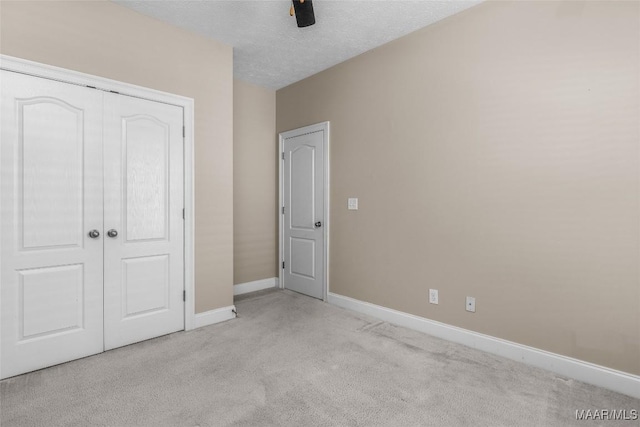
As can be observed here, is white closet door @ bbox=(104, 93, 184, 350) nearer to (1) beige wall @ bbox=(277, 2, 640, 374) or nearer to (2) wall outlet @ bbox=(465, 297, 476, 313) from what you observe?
(1) beige wall @ bbox=(277, 2, 640, 374)

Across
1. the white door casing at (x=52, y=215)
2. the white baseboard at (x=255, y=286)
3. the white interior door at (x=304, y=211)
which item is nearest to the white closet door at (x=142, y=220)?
the white door casing at (x=52, y=215)

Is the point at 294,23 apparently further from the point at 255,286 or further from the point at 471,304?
the point at 255,286

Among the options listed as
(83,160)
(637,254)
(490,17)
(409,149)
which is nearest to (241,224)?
(83,160)

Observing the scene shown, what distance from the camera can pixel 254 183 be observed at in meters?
4.35

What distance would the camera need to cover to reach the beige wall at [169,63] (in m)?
2.24

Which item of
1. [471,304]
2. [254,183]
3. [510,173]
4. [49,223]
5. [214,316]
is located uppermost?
[254,183]

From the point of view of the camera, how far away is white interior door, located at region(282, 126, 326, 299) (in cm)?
389

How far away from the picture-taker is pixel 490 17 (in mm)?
2500

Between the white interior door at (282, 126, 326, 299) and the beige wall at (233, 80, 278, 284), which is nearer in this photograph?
the white interior door at (282, 126, 326, 299)

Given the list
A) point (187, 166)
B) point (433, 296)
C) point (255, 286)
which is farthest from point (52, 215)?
point (433, 296)

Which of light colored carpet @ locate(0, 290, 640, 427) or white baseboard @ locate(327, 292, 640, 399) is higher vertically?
white baseboard @ locate(327, 292, 640, 399)

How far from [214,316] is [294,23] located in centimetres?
279

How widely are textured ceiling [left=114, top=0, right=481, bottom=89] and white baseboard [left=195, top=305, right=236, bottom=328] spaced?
2.63m

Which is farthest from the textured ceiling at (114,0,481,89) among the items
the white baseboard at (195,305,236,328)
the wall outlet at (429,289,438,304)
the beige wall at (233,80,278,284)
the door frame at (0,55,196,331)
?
the white baseboard at (195,305,236,328)
